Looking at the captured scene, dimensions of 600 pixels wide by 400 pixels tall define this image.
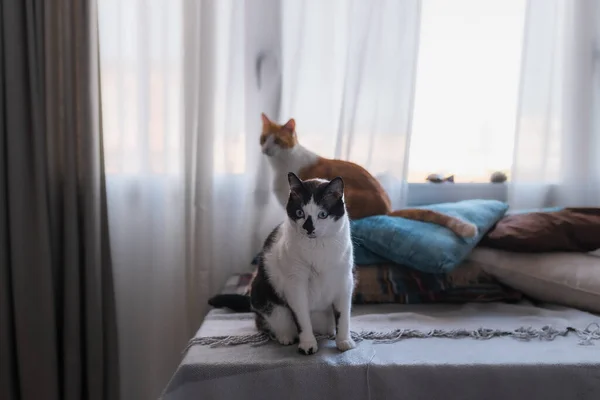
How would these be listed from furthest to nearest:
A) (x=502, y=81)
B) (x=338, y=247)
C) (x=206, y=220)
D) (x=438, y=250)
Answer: (x=502, y=81) < (x=206, y=220) < (x=438, y=250) < (x=338, y=247)

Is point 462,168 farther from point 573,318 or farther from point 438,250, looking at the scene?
point 573,318

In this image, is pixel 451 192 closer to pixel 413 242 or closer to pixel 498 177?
pixel 498 177

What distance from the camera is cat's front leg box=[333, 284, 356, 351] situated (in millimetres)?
1123

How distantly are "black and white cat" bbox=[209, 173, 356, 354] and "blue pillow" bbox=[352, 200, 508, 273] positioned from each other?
0.35 meters

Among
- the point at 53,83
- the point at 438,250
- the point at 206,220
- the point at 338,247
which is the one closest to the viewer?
the point at 338,247

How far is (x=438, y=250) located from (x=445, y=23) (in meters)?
0.90

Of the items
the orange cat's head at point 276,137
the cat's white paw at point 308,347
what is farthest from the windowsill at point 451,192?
the cat's white paw at point 308,347

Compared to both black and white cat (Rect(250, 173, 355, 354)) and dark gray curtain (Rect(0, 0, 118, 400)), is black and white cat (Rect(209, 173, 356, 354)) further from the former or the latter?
dark gray curtain (Rect(0, 0, 118, 400))

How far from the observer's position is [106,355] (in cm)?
177

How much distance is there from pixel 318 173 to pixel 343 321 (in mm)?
555

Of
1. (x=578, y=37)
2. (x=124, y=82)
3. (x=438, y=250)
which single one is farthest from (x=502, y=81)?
(x=124, y=82)

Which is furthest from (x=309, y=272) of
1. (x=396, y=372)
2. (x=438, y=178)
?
(x=438, y=178)

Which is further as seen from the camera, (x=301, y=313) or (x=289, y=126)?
(x=289, y=126)

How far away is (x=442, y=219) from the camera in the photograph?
1.55m
